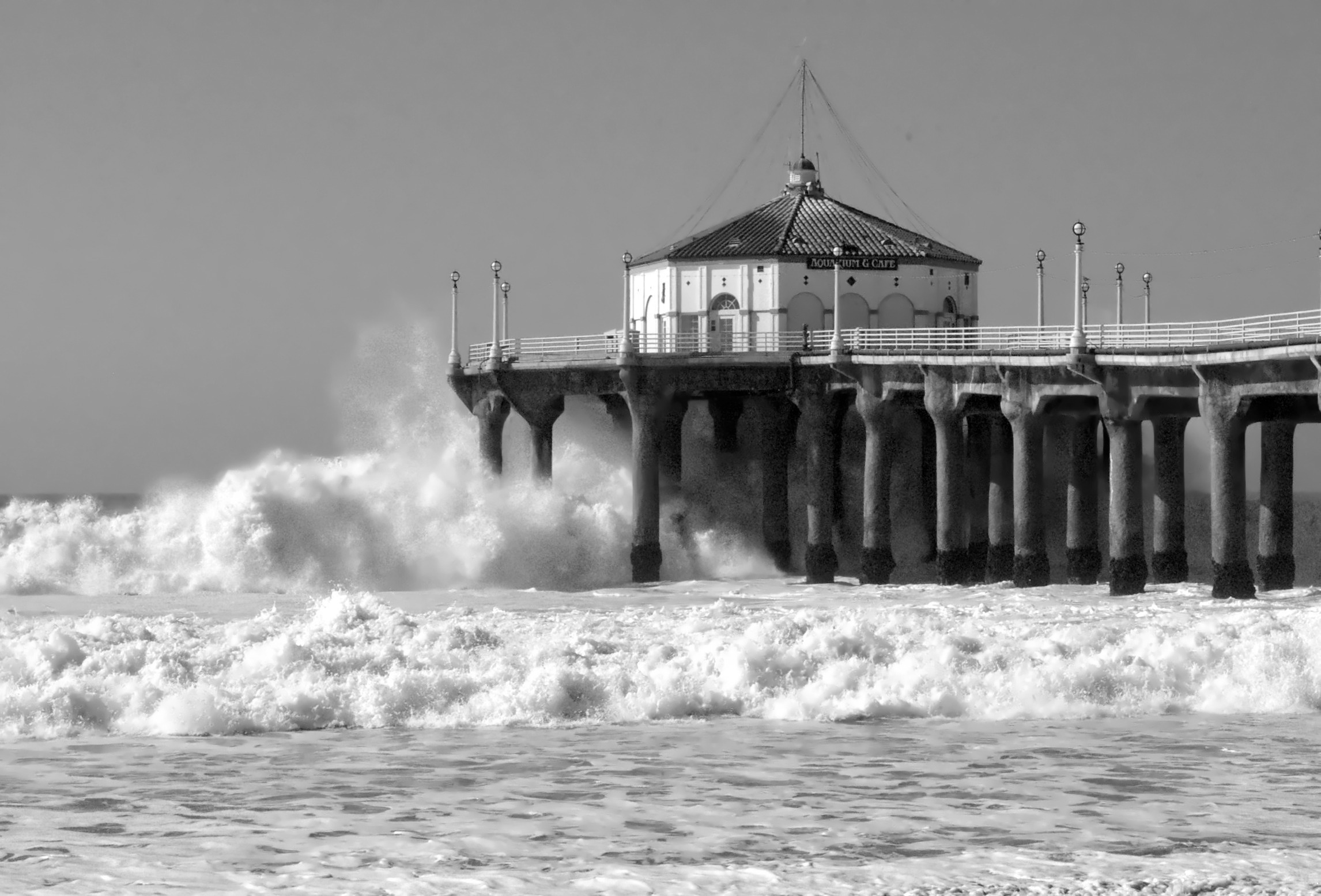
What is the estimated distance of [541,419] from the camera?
46531mm

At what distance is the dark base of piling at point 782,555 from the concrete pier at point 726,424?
12.2 ft

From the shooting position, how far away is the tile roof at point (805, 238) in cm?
4856

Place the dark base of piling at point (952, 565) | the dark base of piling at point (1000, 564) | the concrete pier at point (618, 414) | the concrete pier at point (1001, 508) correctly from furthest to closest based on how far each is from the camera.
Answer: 1. the concrete pier at point (618, 414)
2. the concrete pier at point (1001, 508)
3. the dark base of piling at point (1000, 564)
4. the dark base of piling at point (952, 565)

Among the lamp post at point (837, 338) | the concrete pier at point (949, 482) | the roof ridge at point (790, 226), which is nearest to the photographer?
the concrete pier at point (949, 482)

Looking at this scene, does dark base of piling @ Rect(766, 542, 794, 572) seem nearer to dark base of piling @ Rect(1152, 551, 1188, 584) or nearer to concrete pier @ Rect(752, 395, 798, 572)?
concrete pier @ Rect(752, 395, 798, 572)

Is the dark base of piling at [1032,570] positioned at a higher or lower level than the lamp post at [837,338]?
lower

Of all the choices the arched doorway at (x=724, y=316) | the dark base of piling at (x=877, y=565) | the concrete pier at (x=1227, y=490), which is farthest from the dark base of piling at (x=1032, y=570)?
the arched doorway at (x=724, y=316)

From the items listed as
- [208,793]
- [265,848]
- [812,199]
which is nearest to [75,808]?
[208,793]

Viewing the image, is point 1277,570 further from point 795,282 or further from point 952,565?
point 795,282

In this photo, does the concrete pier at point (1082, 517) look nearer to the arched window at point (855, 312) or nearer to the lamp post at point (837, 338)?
the lamp post at point (837, 338)

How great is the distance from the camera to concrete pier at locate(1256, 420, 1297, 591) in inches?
1412

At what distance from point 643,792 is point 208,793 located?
3.99 metres

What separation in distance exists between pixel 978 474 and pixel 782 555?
5.09 m

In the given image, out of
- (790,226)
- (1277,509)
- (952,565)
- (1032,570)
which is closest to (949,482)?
(952,565)
